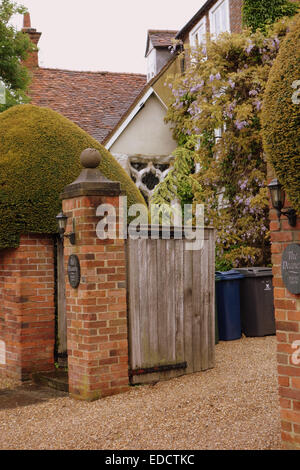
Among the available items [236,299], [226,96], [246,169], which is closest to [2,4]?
[226,96]

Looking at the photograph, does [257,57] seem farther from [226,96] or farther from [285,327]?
[285,327]

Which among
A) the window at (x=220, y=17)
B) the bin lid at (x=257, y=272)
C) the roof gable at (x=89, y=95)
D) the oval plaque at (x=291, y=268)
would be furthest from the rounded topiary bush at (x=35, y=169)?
the window at (x=220, y=17)

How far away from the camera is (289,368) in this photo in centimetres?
366

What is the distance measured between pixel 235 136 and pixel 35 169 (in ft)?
24.3

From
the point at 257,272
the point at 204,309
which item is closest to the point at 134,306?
the point at 204,309

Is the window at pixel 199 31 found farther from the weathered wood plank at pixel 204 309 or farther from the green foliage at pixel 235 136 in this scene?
the weathered wood plank at pixel 204 309

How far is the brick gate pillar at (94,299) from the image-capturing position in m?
5.63

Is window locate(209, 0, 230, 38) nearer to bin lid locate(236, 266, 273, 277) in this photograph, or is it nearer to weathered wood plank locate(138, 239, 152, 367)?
bin lid locate(236, 266, 273, 277)

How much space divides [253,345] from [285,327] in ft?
15.2

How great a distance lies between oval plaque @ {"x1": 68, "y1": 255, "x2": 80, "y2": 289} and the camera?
5691 mm

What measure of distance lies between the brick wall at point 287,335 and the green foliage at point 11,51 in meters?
12.5

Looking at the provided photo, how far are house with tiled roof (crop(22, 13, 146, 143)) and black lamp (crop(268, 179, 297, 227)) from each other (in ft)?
44.3

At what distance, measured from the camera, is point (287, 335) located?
12.0 ft

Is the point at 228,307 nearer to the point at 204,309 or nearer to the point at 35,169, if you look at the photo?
the point at 204,309
